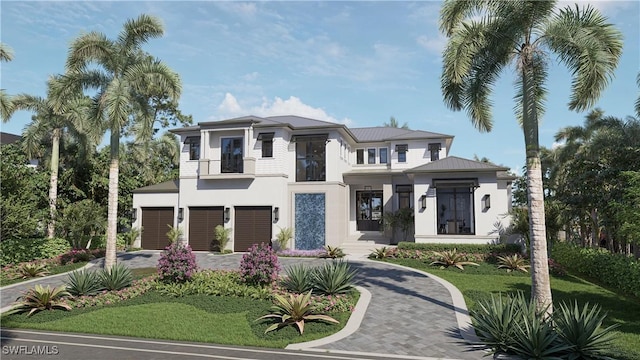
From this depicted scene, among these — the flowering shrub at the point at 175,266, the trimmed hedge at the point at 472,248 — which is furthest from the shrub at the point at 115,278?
the trimmed hedge at the point at 472,248

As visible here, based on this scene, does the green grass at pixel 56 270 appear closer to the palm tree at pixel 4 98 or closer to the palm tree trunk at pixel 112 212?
the palm tree trunk at pixel 112 212

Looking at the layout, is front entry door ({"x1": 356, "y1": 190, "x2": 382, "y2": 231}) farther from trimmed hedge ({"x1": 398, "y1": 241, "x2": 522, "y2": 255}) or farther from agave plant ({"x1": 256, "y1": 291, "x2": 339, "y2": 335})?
agave plant ({"x1": 256, "y1": 291, "x2": 339, "y2": 335})

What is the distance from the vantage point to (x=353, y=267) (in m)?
17.2

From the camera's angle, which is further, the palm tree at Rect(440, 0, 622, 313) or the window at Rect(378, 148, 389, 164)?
the window at Rect(378, 148, 389, 164)

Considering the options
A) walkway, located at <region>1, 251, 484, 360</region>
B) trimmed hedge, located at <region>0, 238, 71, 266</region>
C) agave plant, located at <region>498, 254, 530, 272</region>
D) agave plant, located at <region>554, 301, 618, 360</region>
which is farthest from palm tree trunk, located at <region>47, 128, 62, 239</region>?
agave plant, located at <region>554, 301, 618, 360</region>

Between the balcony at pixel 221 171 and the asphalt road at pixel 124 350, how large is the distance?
552 inches

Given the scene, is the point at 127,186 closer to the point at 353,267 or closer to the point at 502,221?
the point at 353,267

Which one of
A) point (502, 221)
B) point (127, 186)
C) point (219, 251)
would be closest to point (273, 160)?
point (219, 251)

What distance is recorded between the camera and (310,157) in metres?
24.2

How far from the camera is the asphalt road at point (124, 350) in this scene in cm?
817

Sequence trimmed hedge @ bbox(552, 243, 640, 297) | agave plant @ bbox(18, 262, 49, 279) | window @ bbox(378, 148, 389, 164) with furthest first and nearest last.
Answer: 1. window @ bbox(378, 148, 389, 164)
2. agave plant @ bbox(18, 262, 49, 279)
3. trimmed hedge @ bbox(552, 243, 640, 297)

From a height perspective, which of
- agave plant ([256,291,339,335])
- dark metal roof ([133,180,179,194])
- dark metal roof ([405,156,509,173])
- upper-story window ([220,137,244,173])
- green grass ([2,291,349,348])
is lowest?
green grass ([2,291,349,348])

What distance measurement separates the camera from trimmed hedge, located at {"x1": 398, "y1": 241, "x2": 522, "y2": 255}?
63.4 ft

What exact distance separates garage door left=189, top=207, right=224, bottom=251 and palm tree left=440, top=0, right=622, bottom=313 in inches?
642
